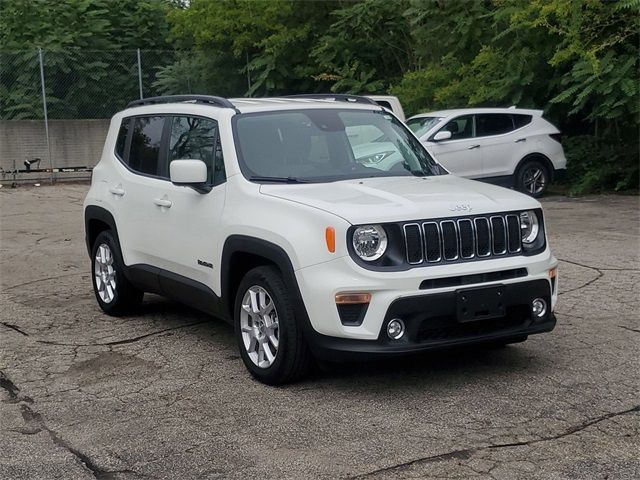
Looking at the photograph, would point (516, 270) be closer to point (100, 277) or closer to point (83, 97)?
point (100, 277)

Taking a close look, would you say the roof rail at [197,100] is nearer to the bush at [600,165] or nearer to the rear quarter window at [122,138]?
the rear quarter window at [122,138]

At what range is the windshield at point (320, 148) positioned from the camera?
6406 mm

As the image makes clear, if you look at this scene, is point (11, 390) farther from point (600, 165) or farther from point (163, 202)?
point (600, 165)

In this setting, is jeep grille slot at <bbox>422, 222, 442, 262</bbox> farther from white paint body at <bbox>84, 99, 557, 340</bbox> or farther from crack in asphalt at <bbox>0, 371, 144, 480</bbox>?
crack in asphalt at <bbox>0, 371, 144, 480</bbox>

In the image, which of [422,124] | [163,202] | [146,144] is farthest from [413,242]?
[422,124]

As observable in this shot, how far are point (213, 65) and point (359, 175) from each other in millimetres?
19487

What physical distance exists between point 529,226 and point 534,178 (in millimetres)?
11471

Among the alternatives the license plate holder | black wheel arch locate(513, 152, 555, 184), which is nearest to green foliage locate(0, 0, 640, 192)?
black wheel arch locate(513, 152, 555, 184)

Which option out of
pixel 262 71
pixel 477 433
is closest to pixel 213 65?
pixel 262 71

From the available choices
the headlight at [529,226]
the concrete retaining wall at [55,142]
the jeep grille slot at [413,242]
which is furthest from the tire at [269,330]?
the concrete retaining wall at [55,142]

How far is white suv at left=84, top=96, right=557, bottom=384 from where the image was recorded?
5.40 metres

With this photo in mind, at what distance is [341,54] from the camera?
22.7 meters

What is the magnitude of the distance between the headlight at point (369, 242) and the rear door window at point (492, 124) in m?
11.8

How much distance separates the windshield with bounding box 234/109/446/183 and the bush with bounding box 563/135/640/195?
1077 centimetres
